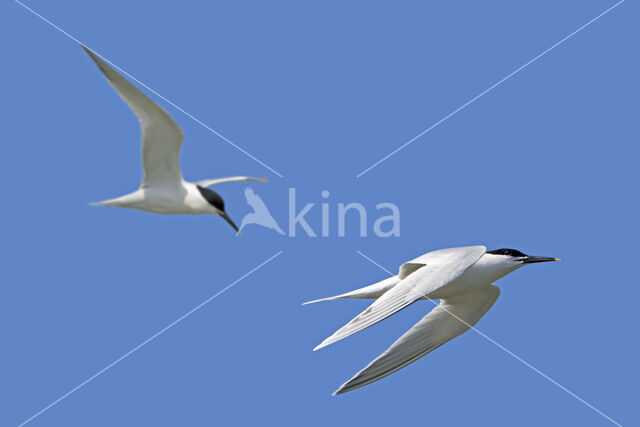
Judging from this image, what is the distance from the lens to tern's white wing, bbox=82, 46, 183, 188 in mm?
7598

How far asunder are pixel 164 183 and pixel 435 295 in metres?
2.82

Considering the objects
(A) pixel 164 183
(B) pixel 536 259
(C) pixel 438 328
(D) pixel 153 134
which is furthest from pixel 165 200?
(B) pixel 536 259

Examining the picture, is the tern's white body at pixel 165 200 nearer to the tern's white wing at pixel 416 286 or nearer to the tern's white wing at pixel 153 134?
the tern's white wing at pixel 153 134

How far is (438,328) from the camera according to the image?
847 cm

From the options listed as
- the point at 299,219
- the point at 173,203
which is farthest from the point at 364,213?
the point at 173,203

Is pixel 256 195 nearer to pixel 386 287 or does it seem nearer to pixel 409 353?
pixel 386 287

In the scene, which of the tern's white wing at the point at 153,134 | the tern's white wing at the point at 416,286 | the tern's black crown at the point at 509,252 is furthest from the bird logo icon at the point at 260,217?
the tern's black crown at the point at 509,252

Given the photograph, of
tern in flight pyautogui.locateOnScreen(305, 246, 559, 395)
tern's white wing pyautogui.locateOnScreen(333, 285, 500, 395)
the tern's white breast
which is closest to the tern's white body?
tern in flight pyautogui.locateOnScreen(305, 246, 559, 395)

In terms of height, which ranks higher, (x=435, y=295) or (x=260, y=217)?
(x=260, y=217)

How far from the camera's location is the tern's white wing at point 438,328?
27.2 ft

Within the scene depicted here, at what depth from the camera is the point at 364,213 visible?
26.8 feet

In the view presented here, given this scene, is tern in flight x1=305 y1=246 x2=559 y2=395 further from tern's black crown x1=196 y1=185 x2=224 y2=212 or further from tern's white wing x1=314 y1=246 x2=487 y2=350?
tern's black crown x1=196 y1=185 x2=224 y2=212

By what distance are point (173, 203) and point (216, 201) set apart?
0.41m

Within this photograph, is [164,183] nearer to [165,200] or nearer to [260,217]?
[165,200]
